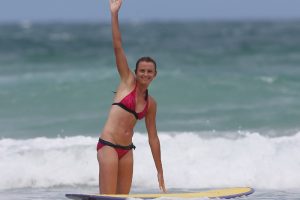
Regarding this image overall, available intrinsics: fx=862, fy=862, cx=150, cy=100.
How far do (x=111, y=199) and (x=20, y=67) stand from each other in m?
21.7

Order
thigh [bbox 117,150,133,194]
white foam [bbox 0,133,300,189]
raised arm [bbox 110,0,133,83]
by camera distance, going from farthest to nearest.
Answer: white foam [bbox 0,133,300,189] < thigh [bbox 117,150,133,194] < raised arm [bbox 110,0,133,83]

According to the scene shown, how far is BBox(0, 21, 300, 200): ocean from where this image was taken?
11.0 meters

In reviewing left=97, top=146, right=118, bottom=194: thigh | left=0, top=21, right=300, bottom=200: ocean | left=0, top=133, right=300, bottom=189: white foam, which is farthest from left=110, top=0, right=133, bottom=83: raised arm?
left=0, top=133, right=300, bottom=189: white foam

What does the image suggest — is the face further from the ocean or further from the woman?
the ocean

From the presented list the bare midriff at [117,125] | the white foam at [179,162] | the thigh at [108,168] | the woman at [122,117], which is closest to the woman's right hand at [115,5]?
the woman at [122,117]

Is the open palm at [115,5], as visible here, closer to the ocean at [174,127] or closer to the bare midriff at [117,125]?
the bare midriff at [117,125]

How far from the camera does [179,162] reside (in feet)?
39.0

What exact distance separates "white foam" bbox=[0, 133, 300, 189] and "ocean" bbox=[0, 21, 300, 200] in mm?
13

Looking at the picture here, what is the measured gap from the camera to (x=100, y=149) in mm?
7125

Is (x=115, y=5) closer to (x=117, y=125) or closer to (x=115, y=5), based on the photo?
(x=115, y=5)

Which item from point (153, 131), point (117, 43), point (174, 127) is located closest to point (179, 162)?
point (174, 127)

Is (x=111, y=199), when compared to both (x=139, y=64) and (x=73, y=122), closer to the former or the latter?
(x=139, y=64)

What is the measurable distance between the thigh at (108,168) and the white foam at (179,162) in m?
3.57

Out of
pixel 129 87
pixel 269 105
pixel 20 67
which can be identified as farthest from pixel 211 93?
pixel 129 87
